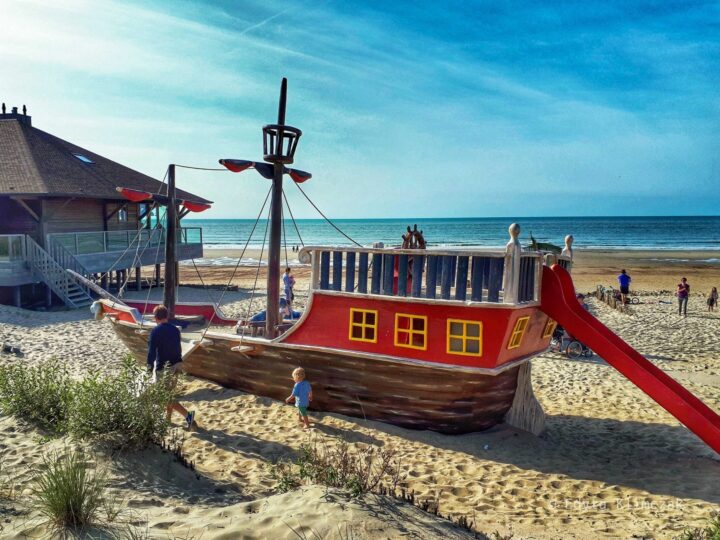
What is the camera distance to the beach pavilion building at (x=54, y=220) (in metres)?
18.7

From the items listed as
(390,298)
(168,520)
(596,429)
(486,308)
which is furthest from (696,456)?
(168,520)

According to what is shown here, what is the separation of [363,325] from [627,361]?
12.4 feet

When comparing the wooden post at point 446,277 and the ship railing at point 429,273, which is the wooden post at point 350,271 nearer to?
the ship railing at point 429,273

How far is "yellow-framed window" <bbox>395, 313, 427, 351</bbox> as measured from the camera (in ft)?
25.3

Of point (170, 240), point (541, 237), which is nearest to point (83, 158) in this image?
point (170, 240)

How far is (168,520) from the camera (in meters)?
4.41

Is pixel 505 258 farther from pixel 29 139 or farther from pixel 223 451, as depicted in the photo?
pixel 29 139

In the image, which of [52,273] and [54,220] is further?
[54,220]

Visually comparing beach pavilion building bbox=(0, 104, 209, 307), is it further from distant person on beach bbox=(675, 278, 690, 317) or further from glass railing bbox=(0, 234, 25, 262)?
distant person on beach bbox=(675, 278, 690, 317)

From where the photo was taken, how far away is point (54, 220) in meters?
20.8

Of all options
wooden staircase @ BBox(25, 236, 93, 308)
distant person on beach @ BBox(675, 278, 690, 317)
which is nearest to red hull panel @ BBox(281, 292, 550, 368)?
wooden staircase @ BBox(25, 236, 93, 308)

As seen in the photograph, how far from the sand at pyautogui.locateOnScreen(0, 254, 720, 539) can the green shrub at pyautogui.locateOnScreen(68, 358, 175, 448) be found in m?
0.25

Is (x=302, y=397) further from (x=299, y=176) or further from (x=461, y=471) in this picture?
(x=299, y=176)

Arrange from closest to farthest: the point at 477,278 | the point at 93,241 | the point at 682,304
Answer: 1. the point at 477,278
2. the point at 682,304
3. the point at 93,241
